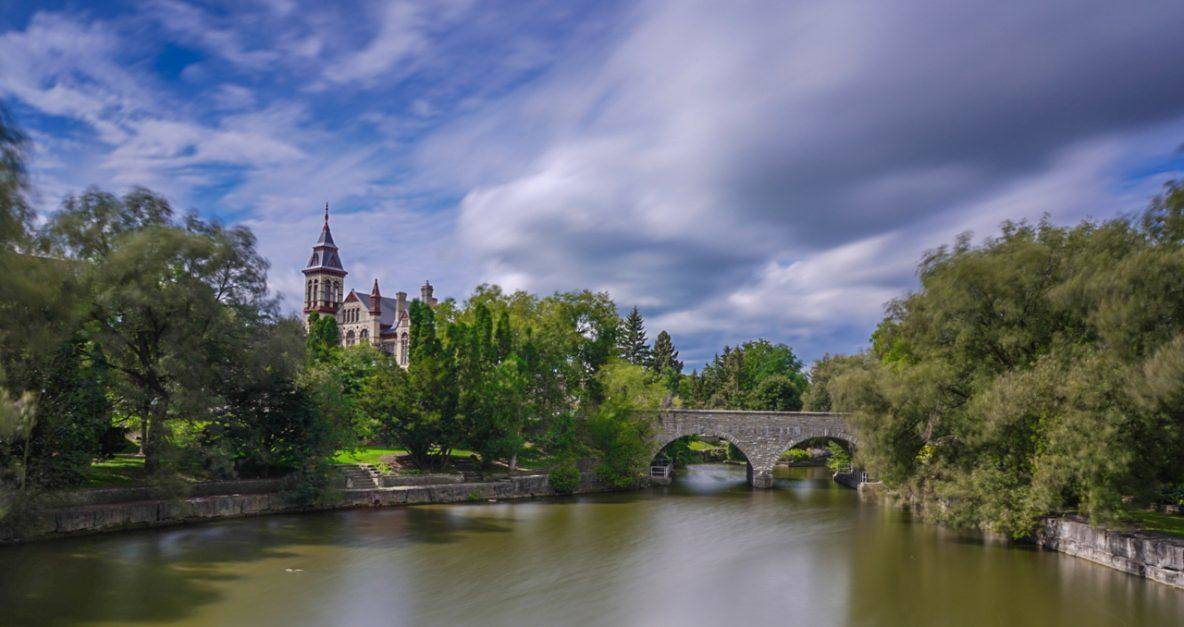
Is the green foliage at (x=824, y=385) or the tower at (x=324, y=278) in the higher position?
the tower at (x=324, y=278)

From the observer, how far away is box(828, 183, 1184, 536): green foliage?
16406 millimetres

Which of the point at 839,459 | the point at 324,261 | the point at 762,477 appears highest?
→ the point at 324,261

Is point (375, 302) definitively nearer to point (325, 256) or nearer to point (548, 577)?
point (325, 256)

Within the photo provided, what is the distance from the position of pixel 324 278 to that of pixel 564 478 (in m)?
40.4

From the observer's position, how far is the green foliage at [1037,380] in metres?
16.4

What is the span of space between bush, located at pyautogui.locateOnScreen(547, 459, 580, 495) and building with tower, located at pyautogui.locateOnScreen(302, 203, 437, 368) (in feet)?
92.5

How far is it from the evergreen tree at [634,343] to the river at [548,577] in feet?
165

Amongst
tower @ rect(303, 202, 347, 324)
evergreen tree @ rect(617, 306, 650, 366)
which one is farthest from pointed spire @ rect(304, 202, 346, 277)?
evergreen tree @ rect(617, 306, 650, 366)

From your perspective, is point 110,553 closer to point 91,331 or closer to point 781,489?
point 91,331

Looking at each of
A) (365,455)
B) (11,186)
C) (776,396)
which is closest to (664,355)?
(776,396)

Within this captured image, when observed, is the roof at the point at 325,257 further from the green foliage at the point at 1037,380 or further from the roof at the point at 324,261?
the green foliage at the point at 1037,380

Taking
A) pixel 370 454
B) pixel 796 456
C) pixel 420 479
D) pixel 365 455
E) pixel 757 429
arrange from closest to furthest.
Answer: pixel 420 479 < pixel 365 455 < pixel 370 454 < pixel 757 429 < pixel 796 456

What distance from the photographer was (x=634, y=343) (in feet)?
255

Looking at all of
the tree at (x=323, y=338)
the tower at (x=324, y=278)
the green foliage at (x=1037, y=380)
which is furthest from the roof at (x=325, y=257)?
the green foliage at (x=1037, y=380)
